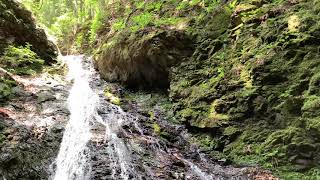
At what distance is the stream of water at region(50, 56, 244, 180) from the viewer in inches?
284

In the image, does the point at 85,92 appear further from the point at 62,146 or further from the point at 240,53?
the point at 240,53

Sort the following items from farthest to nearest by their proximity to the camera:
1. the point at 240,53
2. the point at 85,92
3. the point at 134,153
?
1. the point at 85,92
2. the point at 240,53
3. the point at 134,153

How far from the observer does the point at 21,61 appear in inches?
516

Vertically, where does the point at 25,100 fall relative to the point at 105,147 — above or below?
above

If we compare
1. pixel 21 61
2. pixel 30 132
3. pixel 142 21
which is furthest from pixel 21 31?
pixel 30 132

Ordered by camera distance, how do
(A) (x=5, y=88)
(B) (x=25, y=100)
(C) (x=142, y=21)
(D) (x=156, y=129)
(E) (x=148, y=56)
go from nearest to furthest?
(D) (x=156, y=129) < (A) (x=5, y=88) < (B) (x=25, y=100) < (E) (x=148, y=56) < (C) (x=142, y=21)

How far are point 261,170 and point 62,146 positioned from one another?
4.56 m

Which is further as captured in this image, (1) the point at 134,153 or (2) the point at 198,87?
(2) the point at 198,87

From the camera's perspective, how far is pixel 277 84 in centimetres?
841

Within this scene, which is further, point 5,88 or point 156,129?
point 5,88

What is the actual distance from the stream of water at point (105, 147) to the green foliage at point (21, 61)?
9.37ft

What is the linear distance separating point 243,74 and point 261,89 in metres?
0.92

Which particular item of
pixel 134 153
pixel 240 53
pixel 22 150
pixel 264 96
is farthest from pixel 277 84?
pixel 22 150

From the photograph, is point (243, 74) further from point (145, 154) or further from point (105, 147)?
point (105, 147)
